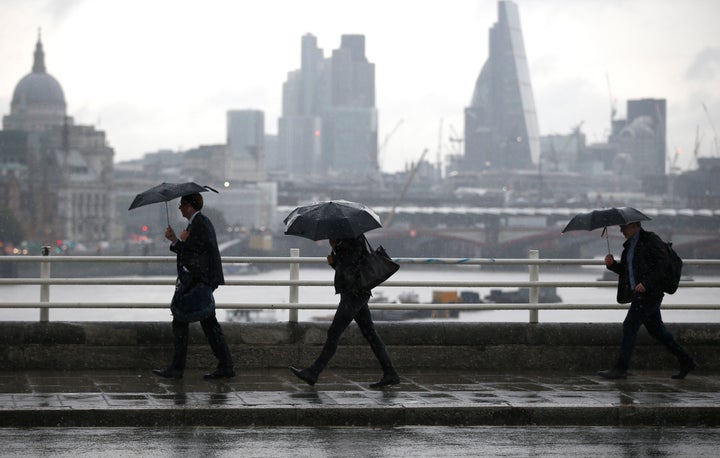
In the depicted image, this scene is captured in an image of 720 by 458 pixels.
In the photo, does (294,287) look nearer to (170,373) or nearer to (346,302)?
(346,302)

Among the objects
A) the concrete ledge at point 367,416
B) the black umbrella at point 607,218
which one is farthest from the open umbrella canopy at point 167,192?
the black umbrella at point 607,218

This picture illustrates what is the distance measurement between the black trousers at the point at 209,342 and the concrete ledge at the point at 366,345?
0.75m

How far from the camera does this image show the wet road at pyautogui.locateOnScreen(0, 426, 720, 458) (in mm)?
7590

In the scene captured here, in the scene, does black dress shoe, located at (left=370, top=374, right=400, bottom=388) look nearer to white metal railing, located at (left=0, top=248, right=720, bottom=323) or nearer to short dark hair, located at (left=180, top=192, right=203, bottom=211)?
white metal railing, located at (left=0, top=248, right=720, bottom=323)

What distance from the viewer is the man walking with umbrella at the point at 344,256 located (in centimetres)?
959

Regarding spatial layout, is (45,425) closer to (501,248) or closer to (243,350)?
(243,350)

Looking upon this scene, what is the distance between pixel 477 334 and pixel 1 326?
4.20 metres

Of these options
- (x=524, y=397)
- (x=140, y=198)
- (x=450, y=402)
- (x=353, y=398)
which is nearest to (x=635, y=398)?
(x=524, y=397)

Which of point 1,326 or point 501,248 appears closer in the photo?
point 1,326

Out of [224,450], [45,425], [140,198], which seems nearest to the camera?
[224,450]

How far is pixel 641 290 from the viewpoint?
1038 centimetres

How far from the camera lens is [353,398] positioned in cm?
931

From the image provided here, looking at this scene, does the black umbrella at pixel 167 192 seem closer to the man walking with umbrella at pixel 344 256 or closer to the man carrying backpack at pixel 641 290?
the man walking with umbrella at pixel 344 256

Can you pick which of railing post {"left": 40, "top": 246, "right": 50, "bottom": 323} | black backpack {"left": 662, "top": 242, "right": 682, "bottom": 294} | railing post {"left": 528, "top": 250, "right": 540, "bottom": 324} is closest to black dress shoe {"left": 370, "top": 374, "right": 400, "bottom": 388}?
railing post {"left": 528, "top": 250, "right": 540, "bottom": 324}
